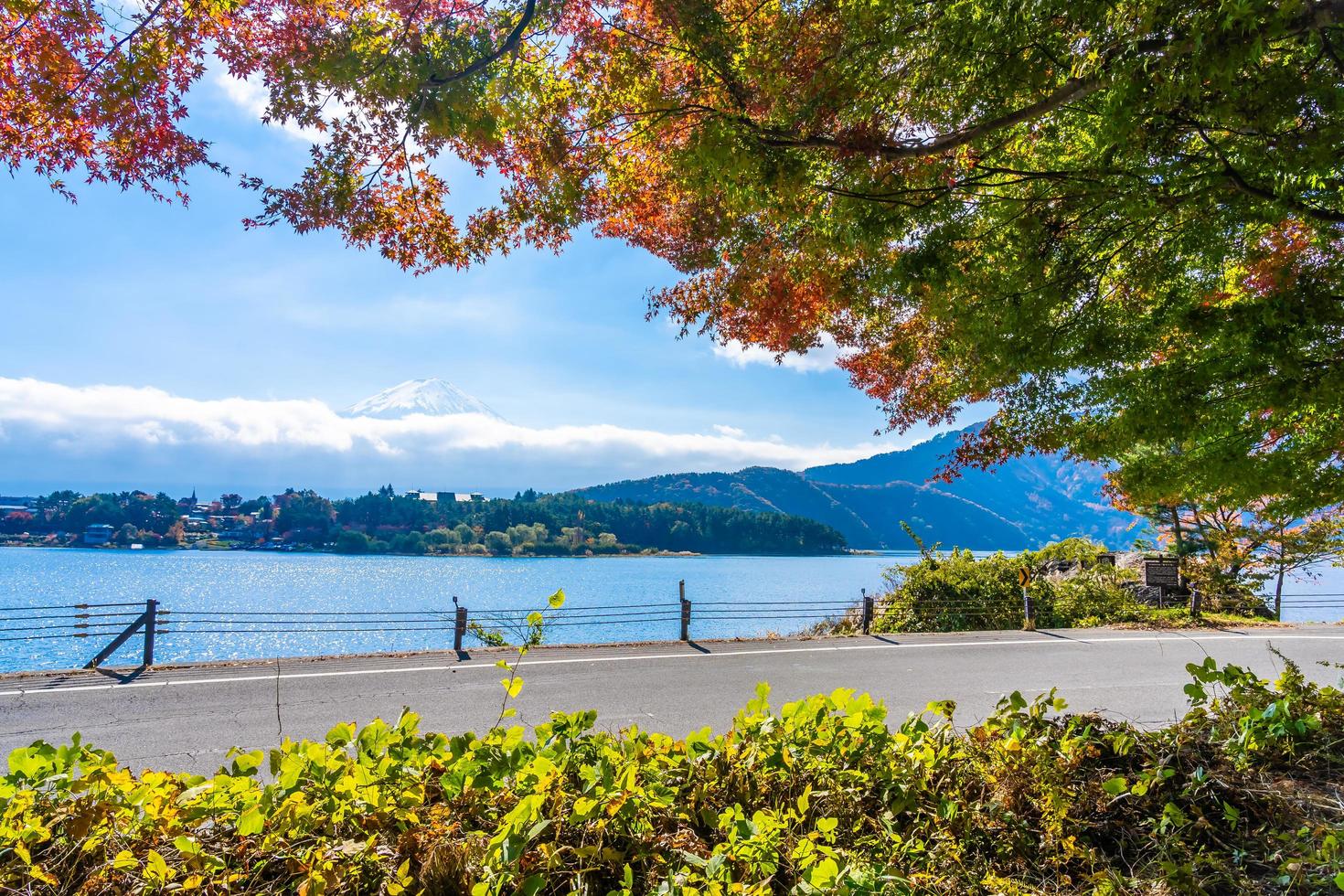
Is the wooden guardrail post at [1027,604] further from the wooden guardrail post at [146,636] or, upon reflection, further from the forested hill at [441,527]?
the forested hill at [441,527]

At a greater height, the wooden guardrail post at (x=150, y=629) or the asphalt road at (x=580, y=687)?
the wooden guardrail post at (x=150, y=629)

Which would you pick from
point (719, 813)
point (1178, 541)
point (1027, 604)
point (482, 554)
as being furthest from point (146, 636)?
point (482, 554)

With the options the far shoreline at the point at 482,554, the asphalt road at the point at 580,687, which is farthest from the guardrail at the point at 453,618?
the far shoreline at the point at 482,554

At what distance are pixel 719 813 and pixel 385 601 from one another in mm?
34417

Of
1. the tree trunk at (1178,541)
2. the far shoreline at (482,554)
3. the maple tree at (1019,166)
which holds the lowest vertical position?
the far shoreline at (482,554)

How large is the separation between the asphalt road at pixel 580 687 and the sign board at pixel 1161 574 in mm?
5329

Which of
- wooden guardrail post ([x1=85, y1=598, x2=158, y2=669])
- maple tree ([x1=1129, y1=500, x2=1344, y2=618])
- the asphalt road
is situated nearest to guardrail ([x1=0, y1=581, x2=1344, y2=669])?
wooden guardrail post ([x1=85, y1=598, x2=158, y2=669])

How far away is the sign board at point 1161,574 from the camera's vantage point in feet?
61.0

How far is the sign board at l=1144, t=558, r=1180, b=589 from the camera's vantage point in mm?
18594

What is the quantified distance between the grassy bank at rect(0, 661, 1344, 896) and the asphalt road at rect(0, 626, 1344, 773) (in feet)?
15.2

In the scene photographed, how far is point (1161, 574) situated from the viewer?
1866cm

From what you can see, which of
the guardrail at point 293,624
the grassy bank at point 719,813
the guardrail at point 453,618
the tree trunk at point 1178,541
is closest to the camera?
the grassy bank at point 719,813

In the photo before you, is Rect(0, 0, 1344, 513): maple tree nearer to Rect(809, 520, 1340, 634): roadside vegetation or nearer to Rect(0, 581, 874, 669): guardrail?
Rect(0, 581, 874, 669): guardrail

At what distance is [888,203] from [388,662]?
976 cm
